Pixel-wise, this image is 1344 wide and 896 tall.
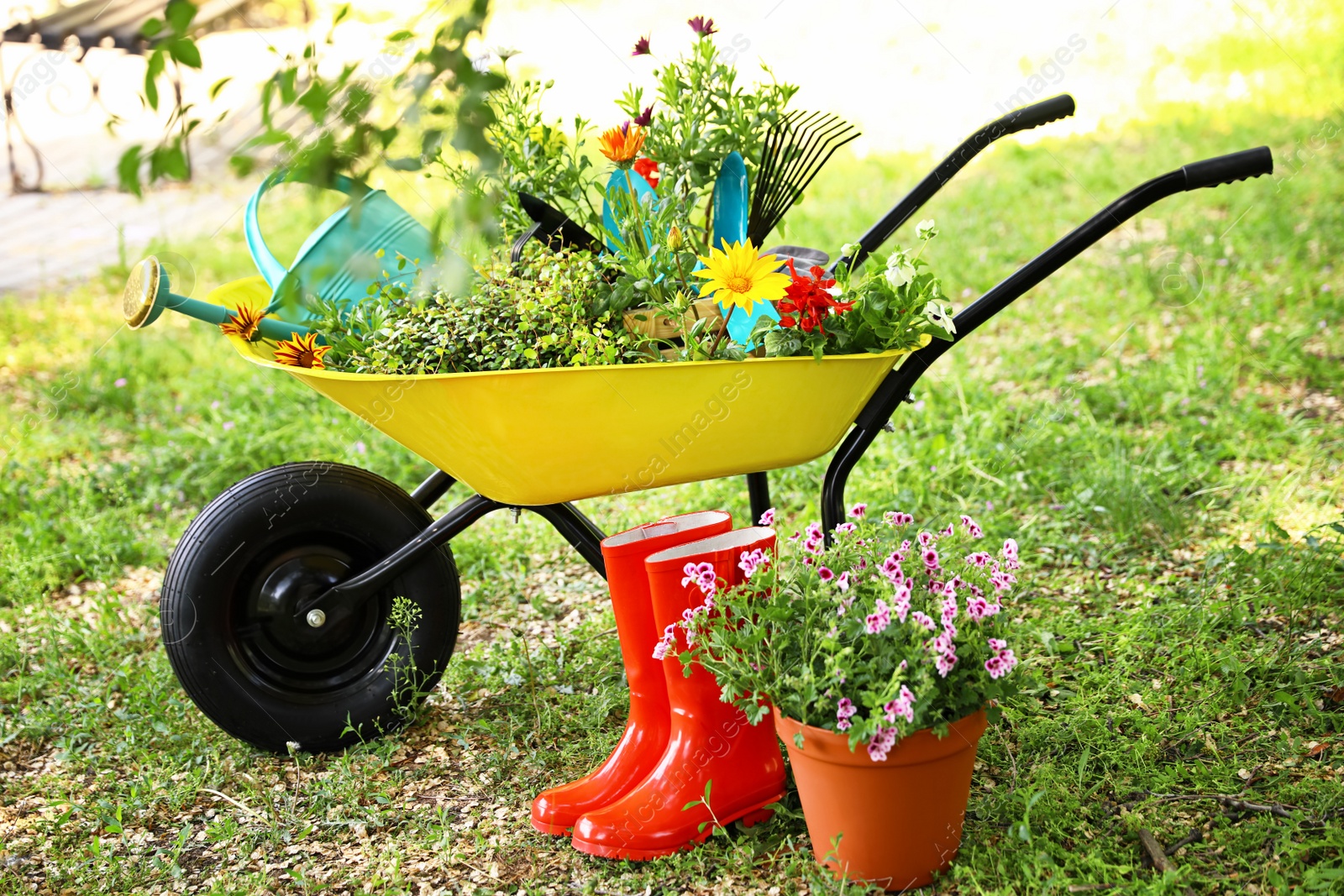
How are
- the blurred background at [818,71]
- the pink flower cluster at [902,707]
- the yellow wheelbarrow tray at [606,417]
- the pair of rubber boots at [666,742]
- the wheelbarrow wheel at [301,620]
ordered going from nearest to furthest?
the pink flower cluster at [902,707] → the yellow wheelbarrow tray at [606,417] → the pair of rubber boots at [666,742] → the wheelbarrow wheel at [301,620] → the blurred background at [818,71]

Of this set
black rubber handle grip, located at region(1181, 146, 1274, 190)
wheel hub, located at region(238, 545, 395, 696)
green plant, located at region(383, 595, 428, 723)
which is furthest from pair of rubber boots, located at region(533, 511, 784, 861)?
black rubber handle grip, located at region(1181, 146, 1274, 190)

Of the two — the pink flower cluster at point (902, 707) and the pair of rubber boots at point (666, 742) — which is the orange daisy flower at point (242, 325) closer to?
the pair of rubber boots at point (666, 742)

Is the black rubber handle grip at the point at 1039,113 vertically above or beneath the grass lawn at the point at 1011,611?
above

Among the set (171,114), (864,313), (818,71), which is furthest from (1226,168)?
(818,71)

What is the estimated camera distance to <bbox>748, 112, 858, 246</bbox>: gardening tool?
6.27ft

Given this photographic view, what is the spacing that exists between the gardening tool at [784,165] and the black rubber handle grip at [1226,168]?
0.58 m

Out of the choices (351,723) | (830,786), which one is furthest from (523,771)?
(830,786)

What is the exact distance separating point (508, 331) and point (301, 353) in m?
0.41

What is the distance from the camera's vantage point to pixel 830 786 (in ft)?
5.18

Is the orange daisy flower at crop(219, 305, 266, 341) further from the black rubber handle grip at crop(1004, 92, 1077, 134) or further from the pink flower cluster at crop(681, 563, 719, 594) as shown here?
the black rubber handle grip at crop(1004, 92, 1077, 134)

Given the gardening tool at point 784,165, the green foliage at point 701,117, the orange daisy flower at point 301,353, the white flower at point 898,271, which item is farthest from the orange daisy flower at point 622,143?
the orange daisy flower at point 301,353

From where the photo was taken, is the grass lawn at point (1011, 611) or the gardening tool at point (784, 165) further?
the gardening tool at point (784, 165)

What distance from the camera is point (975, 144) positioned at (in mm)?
1903

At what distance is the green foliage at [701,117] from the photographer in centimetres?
189
